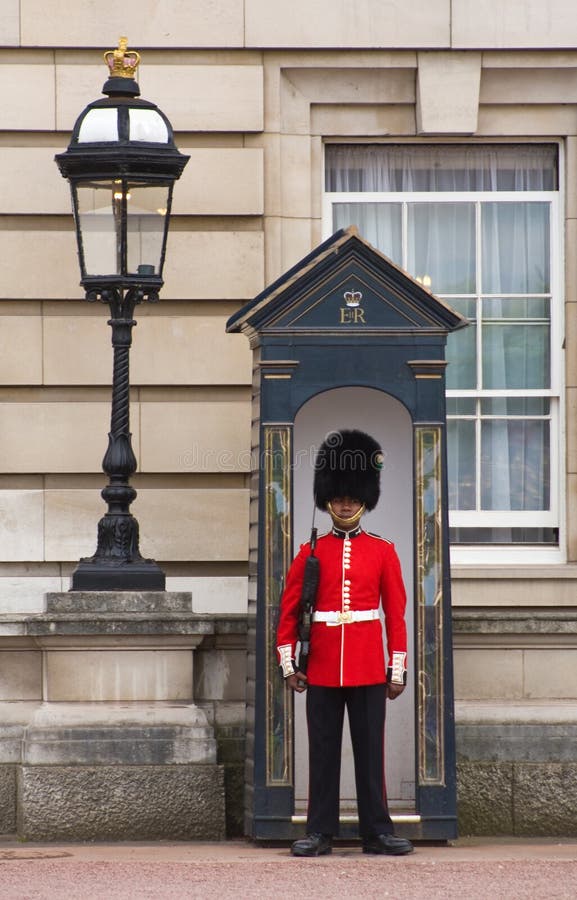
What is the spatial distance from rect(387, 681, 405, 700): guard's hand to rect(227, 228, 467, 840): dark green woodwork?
19cm

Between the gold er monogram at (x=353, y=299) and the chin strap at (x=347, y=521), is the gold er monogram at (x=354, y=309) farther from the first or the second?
the chin strap at (x=347, y=521)

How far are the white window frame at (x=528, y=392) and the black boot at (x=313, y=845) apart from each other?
2.05m

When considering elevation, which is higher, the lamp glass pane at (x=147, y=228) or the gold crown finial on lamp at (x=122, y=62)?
the gold crown finial on lamp at (x=122, y=62)

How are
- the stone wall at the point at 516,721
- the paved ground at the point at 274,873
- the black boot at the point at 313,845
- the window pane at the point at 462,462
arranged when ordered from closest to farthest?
1. the paved ground at the point at 274,873
2. the black boot at the point at 313,845
3. the stone wall at the point at 516,721
4. the window pane at the point at 462,462

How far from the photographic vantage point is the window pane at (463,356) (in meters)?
9.59

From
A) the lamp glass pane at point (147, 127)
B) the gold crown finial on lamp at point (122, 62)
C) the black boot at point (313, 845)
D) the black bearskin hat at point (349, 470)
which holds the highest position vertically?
the gold crown finial on lamp at point (122, 62)

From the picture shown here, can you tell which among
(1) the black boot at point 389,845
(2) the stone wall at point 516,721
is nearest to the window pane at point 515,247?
(2) the stone wall at point 516,721

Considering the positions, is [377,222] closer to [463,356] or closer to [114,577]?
[463,356]

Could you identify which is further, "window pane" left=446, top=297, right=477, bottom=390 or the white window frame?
"window pane" left=446, top=297, right=477, bottom=390

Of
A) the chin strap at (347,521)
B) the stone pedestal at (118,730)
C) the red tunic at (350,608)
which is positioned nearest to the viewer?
the red tunic at (350,608)

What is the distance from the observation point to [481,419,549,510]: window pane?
31.4 ft

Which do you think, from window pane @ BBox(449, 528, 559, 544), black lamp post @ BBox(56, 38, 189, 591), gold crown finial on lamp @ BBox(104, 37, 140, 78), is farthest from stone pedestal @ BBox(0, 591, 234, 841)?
gold crown finial on lamp @ BBox(104, 37, 140, 78)

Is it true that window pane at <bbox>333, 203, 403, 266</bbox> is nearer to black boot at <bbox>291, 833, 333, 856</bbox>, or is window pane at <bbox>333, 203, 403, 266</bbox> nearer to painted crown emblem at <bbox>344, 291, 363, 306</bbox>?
painted crown emblem at <bbox>344, 291, 363, 306</bbox>

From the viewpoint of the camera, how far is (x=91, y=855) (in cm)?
793
